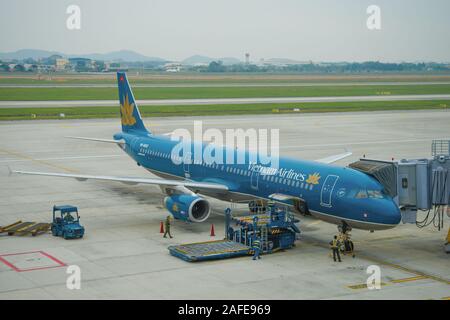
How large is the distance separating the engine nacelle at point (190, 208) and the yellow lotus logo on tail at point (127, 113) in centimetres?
1459

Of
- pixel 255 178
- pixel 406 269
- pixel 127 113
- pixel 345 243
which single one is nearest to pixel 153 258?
pixel 255 178

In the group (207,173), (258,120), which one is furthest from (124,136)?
(258,120)

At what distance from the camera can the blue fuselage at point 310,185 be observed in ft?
96.5

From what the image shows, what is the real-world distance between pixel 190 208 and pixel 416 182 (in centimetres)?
1130

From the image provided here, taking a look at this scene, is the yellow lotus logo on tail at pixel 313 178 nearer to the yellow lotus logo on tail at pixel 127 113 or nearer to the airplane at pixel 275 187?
the airplane at pixel 275 187

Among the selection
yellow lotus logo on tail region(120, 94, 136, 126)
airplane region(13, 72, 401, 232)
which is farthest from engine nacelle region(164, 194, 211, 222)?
yellow lotus logo on tail region(120, 94, 136, 126)

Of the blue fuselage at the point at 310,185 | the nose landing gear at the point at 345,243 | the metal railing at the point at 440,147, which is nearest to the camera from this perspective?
the blue fuselage at the point at 310,185

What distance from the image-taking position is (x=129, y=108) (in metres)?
48.3

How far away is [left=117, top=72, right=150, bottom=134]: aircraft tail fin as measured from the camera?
157 ft

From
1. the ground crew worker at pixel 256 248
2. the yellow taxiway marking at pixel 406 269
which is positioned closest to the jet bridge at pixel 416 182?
the yellow taxiway marking at pixel 406 269

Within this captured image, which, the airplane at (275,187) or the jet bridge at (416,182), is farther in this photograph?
the jet bridge at (416,182)

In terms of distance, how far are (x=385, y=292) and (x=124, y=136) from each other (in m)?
28.0

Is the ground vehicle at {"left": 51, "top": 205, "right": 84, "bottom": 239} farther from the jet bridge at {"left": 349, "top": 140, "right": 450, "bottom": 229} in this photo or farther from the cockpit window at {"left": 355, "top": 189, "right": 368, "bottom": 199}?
the jet bridge at {"left": 349, "top": 140, "right": 450, "bottom": 229}
